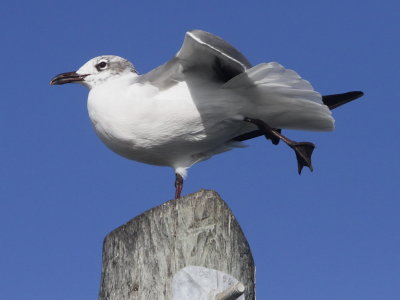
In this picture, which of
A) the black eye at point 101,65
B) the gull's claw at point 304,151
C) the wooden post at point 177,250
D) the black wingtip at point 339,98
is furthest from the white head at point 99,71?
the wooden post at point 177,250

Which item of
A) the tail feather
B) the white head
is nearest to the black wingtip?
the tail feather

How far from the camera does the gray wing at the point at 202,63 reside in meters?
4.06

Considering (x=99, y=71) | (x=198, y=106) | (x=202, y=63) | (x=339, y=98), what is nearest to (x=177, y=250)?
(x=198, y=106)

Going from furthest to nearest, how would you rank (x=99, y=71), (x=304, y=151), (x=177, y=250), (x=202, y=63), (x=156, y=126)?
(x=99, y=71) → (x=304, y=151) → (x=202, y=63) → (x=156, y=126) → (x=177, y=250)

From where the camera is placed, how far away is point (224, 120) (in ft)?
13.8

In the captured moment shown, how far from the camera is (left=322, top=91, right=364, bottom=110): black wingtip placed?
15.8 ft

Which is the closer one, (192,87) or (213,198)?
(213,198)

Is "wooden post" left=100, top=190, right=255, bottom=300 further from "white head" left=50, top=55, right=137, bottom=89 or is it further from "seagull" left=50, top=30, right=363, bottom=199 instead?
"white head" left=50, top=55, right=137, bottom=89

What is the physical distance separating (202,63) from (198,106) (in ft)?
0.94

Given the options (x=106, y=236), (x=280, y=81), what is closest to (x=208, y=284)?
(x=106, y=236)

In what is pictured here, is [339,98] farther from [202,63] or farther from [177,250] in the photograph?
[177,250]

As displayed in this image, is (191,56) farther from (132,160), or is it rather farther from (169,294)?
(169,294)

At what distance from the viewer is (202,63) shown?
420 centimetres

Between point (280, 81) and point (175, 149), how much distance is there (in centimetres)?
78
